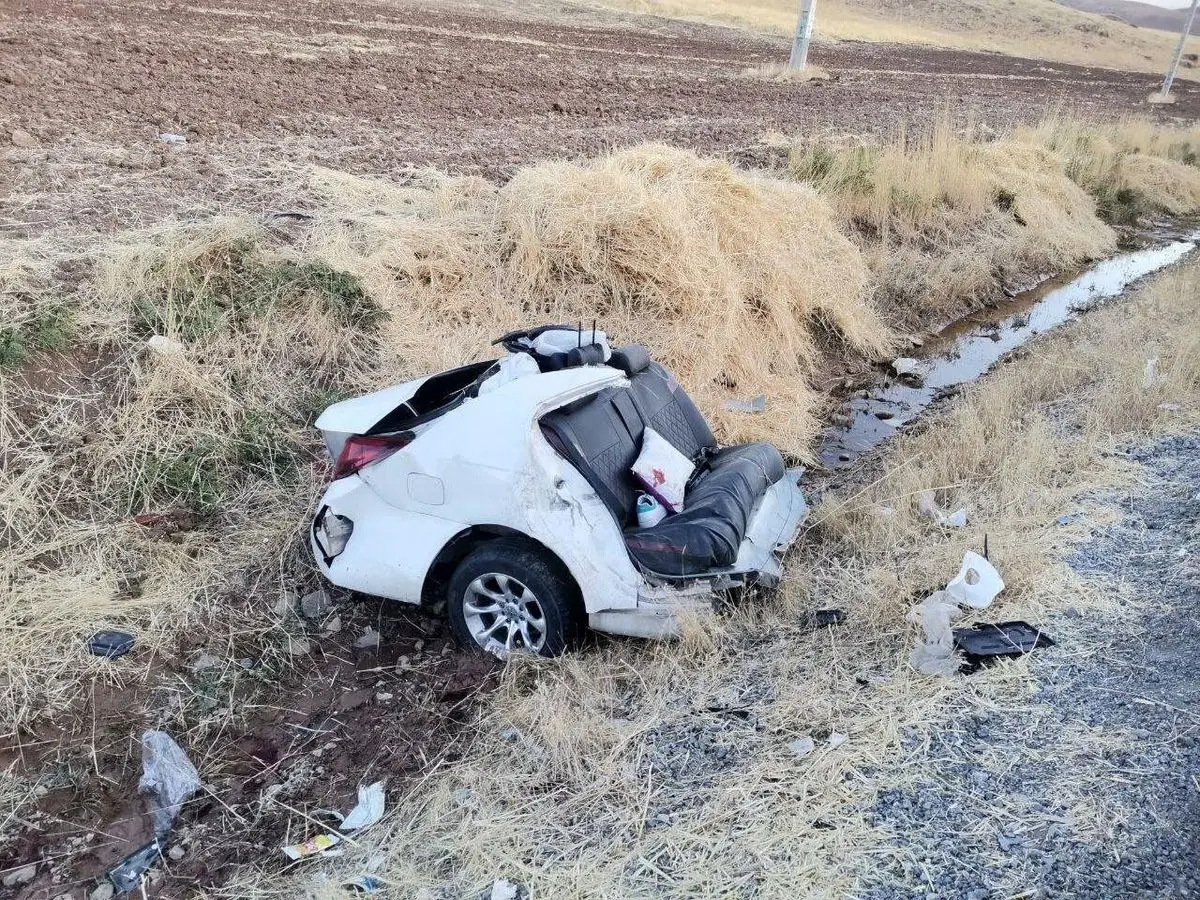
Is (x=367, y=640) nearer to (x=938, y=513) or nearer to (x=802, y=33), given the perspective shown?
(x=938, y=513)

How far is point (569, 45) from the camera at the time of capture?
2570 cm

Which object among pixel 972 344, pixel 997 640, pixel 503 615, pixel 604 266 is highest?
pixel 604 266

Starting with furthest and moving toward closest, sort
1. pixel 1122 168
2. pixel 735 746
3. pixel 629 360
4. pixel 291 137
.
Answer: pixel 1122 168 → pixel 291 137 → pixel 629 360 → pixel 735 746

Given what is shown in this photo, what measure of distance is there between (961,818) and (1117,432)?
15.0 feet

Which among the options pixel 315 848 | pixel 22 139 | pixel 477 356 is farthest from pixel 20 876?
pixel 22 139

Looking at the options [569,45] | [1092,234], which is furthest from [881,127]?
[569,45]

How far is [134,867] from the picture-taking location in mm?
3621

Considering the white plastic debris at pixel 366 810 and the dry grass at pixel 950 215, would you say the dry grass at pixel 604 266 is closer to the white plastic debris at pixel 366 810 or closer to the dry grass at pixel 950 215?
the dry grass at pixel 950 215

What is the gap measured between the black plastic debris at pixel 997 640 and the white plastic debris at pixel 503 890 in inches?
81.7

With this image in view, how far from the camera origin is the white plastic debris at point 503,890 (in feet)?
10.4

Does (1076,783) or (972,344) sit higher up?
(1076,783)

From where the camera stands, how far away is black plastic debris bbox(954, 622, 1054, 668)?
3.86m

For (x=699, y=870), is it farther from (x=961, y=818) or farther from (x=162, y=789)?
(x=162, y=789)

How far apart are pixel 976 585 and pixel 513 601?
2.20 meters
